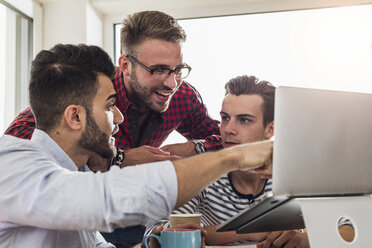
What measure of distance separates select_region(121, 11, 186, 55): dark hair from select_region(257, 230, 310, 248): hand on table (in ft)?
3.14

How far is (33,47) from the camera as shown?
7.56 feet

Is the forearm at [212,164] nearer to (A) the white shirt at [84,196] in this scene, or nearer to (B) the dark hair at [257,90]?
(A) the white shirt at [84,196]

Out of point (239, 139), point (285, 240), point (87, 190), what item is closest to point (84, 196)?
point (87, 190)

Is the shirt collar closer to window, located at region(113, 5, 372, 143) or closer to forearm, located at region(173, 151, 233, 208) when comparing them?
forearm, located at region(173, 151, 233, 208)

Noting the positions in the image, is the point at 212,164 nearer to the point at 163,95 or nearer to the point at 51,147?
the point at 51,147

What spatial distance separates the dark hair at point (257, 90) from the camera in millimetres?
1687

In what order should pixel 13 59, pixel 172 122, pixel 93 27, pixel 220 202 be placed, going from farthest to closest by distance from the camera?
pixel 93 27 → pixel 13 59 → pixel 172 122 → pixel 220 202

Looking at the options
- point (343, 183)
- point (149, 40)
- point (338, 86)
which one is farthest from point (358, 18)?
point (343, 183)

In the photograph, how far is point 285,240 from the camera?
3.62ft

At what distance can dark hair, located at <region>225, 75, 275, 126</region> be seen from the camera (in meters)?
1.69

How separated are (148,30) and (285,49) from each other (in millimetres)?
901

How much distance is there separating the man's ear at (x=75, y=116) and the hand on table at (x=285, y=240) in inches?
22.2

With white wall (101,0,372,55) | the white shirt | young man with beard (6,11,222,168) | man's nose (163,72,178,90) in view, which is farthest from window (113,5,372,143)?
the white shirt

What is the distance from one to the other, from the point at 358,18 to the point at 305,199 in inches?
72.8
